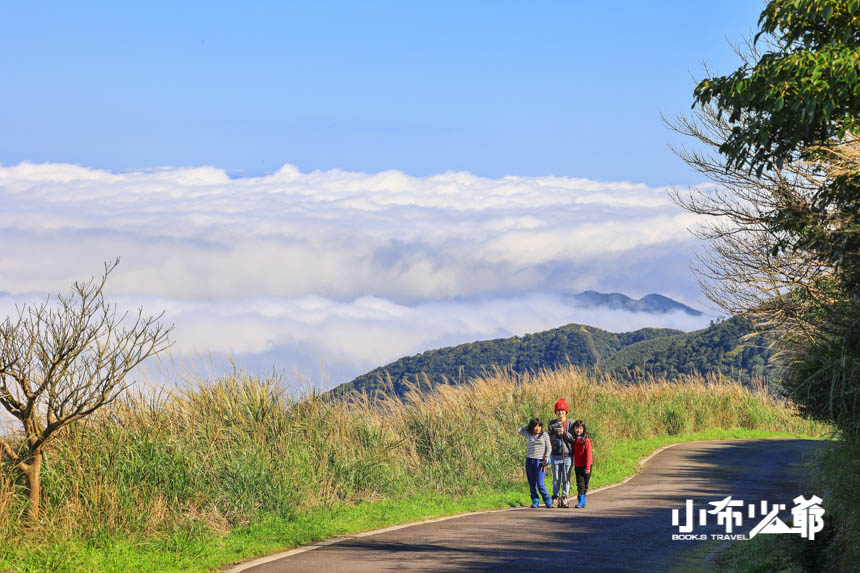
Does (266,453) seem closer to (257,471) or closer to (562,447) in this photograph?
(257,471)

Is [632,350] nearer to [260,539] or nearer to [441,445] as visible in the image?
[441,445]

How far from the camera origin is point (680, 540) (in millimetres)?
15211

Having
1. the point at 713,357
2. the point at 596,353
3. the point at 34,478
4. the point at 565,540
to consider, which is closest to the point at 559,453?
the point at 565,540

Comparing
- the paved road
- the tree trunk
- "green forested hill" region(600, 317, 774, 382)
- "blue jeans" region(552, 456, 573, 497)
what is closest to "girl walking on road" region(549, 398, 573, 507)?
"blue jeans" region(552, 456, 573, 497)

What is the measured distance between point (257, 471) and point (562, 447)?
589cm

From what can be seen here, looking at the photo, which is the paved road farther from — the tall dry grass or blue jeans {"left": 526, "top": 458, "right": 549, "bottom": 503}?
the tall dry grass

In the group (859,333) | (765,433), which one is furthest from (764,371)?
(859,333)

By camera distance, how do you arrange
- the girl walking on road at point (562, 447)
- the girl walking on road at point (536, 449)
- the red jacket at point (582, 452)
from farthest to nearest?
the red jacket at point (582, 452) → the girl walking on road at point (562, 447) → the girl walking on road at point (536, 449)

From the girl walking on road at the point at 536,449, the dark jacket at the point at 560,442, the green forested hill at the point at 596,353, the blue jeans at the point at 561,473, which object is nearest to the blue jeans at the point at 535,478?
the girl walking on road at the point at 536,449

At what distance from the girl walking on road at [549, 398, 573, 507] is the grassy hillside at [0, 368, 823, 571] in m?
1.37

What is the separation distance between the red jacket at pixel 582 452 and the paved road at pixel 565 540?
931mm

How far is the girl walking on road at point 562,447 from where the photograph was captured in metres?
18.4

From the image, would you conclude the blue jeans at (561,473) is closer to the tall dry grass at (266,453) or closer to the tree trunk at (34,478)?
the tall dry grass at (266,453)

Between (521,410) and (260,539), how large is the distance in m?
12.7
